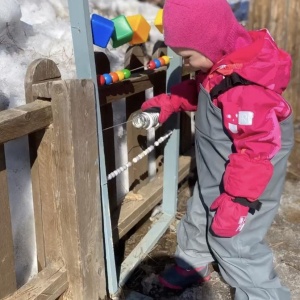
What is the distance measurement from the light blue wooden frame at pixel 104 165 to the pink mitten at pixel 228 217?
512mm

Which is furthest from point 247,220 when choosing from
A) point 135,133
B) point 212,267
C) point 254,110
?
point 135,133

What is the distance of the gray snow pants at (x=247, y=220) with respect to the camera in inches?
80.0

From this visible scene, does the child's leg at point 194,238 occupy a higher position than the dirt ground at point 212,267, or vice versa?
the child's leg at point 194,238

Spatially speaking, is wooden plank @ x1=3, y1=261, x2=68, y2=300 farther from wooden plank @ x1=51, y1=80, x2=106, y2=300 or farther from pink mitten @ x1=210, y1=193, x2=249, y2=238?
pink mitten @ x1=210, y1=193, x2=249, y2=238

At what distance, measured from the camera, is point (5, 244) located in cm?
176

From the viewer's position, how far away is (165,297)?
2410 mm

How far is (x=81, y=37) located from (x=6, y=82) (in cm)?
47

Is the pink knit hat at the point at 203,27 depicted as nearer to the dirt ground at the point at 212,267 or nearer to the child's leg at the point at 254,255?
the child's leg at the point at 254,255

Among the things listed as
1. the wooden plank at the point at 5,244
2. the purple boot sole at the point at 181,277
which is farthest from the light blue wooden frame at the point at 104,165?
the wooden plank at the point at 5,244

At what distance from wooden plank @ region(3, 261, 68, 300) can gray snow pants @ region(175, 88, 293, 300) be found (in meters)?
0.71

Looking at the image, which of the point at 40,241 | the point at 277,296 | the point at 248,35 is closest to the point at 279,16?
the point at 248,35

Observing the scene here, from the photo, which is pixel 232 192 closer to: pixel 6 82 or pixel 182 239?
pixel 182 239

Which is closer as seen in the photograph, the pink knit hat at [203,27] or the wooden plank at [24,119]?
the wooden plank at [24,119]

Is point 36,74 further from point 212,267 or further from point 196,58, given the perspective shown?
point 212,267
